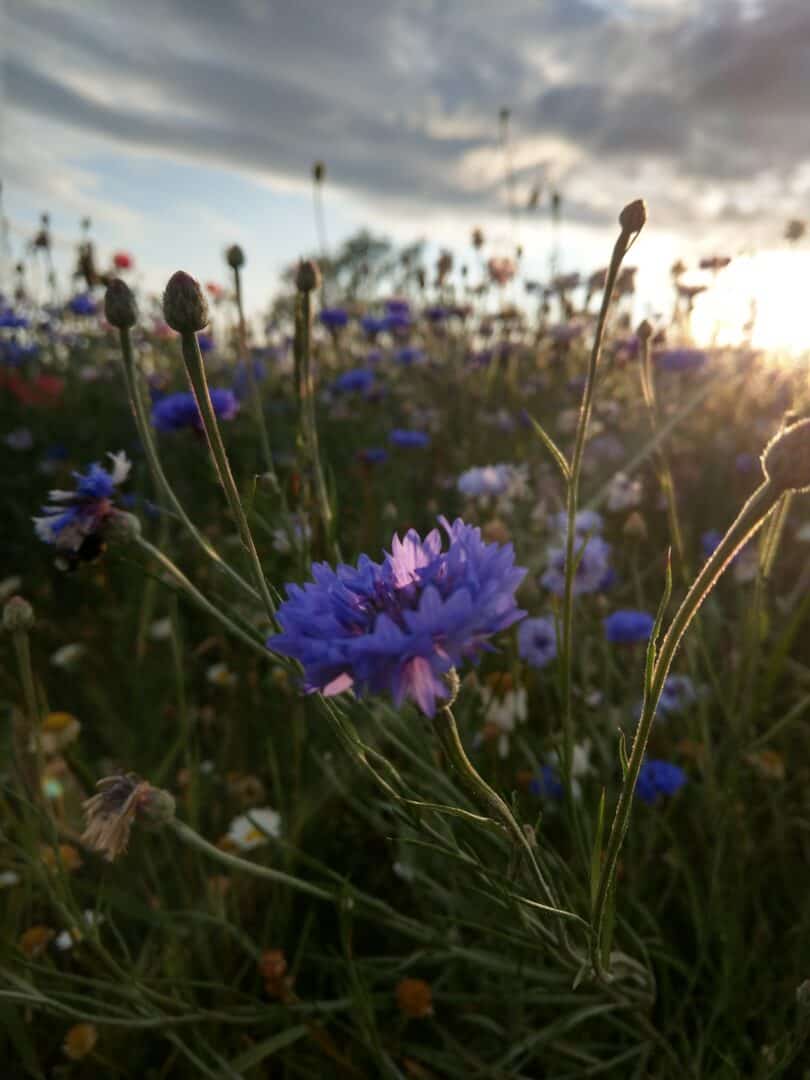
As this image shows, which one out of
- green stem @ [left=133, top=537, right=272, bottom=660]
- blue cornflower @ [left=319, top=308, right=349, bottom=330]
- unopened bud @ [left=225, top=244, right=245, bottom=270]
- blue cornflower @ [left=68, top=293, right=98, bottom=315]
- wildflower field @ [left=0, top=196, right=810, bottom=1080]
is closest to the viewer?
wildflower field @ [left=0, top=196, right=810, bottom=1080]

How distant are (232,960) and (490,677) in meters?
0.63

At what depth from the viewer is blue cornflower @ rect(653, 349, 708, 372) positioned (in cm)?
203

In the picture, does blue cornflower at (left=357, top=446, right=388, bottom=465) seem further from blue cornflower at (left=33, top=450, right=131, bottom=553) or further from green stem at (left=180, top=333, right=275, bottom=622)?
green stem at (left=180, top=333, right=275, bottom=622)

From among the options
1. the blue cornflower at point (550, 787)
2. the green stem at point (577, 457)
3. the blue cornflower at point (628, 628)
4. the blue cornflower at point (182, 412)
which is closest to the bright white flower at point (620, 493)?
the blue cornflower at point (628, 628)

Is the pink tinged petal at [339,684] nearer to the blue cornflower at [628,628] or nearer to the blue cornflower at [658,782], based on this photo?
the blue cornflower at [658,782]

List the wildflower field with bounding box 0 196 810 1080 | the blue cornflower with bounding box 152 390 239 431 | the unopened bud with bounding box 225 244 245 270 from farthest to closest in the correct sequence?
the blue cornflower with bounding box 152 390 239 431
the unopened bud with bounding box 225 244 245 270
the wildflower field with bounding box 0 196 810 1080

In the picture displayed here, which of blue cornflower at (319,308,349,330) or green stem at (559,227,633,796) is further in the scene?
blue cornflower at (319,308,349,330)

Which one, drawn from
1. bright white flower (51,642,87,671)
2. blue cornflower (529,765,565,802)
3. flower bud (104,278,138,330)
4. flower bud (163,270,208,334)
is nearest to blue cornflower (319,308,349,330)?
bright white flower (51,642,87,671)

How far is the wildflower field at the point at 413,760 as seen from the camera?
580 mm

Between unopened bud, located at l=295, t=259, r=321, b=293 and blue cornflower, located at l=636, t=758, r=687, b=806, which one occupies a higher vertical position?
unopened bud, located at l=295, t=259, r=321, b=293

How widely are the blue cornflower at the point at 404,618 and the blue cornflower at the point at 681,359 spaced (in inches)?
65.0

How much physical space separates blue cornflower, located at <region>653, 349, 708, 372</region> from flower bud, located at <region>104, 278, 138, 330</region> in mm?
1580

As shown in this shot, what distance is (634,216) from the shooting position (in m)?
0.61

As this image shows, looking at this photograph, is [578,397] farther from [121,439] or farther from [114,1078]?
[114,1078]
